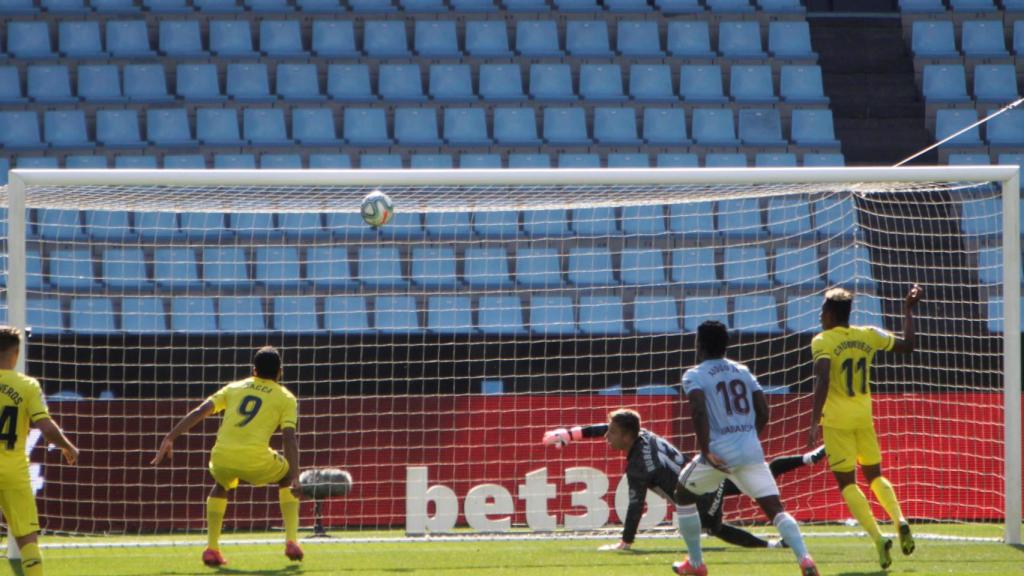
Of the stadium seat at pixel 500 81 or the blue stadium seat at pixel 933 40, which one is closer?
the stadium seat at pixel 500 81

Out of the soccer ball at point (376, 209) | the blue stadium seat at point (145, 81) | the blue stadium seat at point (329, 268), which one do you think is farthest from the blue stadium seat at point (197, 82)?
the soccer ball at point (376, 209)

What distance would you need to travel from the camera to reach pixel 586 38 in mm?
17516

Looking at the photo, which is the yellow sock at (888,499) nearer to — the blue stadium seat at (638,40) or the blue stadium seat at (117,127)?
the blue stadium seat at (638,40)

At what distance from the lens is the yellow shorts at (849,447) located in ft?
26.2

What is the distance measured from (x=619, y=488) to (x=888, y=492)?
3.09 m

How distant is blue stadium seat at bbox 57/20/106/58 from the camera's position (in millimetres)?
16938

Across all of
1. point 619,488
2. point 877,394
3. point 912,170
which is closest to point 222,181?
point 619,488

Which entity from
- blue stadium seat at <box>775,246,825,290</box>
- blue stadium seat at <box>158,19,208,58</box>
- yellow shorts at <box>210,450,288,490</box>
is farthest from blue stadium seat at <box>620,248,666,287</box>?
blue stadium seat at <box>158,19,208,58</box>

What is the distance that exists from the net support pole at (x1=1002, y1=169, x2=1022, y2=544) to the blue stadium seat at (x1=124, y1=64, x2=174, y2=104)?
34.6ft

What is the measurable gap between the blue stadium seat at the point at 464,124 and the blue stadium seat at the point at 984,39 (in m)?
6.37

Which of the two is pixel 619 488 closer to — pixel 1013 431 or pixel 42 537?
pixel 1013 431

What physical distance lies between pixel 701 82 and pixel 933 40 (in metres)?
3.23

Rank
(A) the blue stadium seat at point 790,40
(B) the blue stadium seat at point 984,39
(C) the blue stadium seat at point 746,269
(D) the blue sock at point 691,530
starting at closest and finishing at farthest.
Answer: (D) the blue sock at point 691,530 → (C) the blue stadium seat at point 746,269 → (A) the blue stadium seat at point 790,40 → (B) the blue stadium seat at point 984,39

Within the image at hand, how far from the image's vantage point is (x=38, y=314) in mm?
13281
